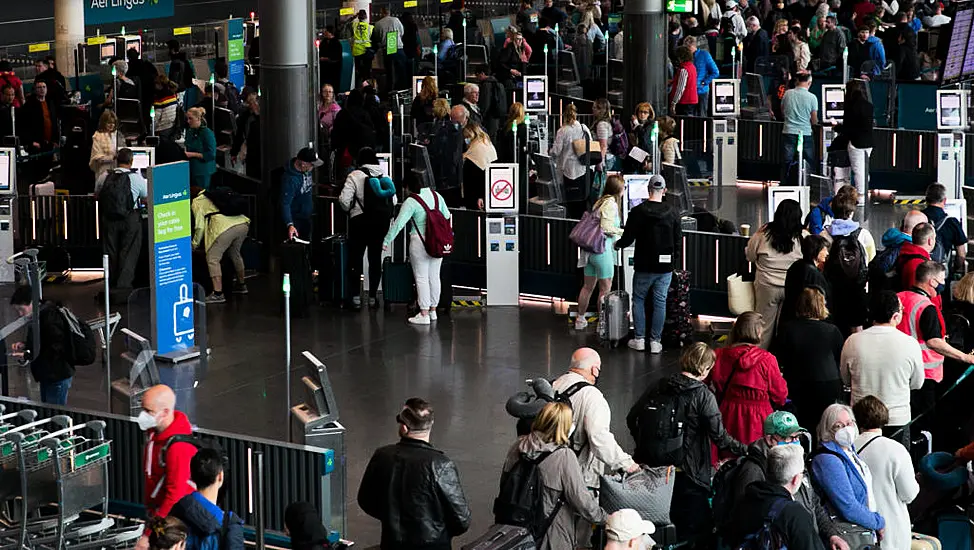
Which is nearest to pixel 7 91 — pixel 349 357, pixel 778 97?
pixel 349 357

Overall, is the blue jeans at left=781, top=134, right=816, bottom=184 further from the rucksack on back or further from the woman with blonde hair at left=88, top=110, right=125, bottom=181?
the rucksack on back

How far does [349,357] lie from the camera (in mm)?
15672

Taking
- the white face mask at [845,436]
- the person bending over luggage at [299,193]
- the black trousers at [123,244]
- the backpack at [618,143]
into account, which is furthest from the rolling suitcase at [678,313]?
the white face mask at [845,436]

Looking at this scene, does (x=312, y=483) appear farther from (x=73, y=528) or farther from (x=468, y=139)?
(x=468, y=139)

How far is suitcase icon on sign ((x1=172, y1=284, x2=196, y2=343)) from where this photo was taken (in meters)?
15.2

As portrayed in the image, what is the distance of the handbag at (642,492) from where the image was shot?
9648 mm

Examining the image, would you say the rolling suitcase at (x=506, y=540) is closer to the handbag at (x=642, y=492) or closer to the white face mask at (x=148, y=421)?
the handbag at (x=642, y=492)

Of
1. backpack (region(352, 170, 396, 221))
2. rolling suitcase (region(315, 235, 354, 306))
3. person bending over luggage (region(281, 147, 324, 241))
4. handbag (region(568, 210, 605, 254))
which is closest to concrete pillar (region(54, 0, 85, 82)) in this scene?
person bending over luggage (region(281, 147, 324, 241))

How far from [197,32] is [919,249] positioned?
22041 mm

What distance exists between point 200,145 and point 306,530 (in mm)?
12156

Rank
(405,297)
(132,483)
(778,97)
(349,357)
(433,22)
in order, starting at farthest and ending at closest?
(433,22) < (778,97) < (405,297) < (349,357) < (132,483)

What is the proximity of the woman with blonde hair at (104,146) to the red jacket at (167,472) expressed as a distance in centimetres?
978

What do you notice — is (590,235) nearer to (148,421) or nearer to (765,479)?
(765,479)

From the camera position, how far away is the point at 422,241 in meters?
16.4
